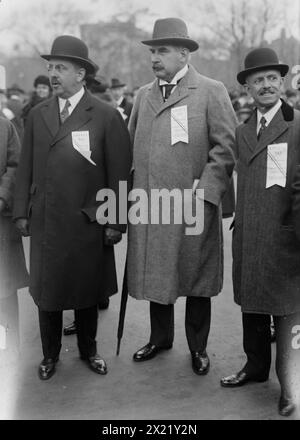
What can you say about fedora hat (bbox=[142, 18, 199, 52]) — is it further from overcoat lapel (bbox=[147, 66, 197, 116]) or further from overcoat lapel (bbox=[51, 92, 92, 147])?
overcoat lapel (bbox=[51, 92, 92, 147])

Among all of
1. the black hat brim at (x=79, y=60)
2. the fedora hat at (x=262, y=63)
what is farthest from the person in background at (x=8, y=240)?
the fedora hat at (x=262, y=63)

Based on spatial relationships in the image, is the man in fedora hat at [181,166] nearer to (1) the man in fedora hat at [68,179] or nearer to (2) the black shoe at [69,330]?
(1) the man in fedora hat at [68,179]

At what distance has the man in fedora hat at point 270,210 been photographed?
3113 mm

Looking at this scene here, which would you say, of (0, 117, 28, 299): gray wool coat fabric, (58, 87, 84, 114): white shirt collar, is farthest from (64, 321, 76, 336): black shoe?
(58, 87, 84, 114): white shirt collar

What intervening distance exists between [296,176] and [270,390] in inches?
52.6

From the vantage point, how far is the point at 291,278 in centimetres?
317

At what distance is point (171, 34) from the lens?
141 inches

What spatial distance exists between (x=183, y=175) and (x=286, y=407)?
1.50 meters

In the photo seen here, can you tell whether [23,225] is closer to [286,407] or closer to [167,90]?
[167,90]

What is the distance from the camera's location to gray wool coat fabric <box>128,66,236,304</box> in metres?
3.58

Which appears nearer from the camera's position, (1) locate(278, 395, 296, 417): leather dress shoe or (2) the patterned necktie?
(1) locate(278, 395, 296, 417): leather dress shoe

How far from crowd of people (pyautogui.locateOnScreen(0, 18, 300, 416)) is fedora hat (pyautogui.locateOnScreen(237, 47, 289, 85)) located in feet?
0.04

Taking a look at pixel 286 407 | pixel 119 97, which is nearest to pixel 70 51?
pixel 286 407

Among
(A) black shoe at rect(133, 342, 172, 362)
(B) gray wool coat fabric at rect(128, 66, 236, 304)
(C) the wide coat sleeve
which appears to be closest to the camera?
(C) the wide coat sleeve
